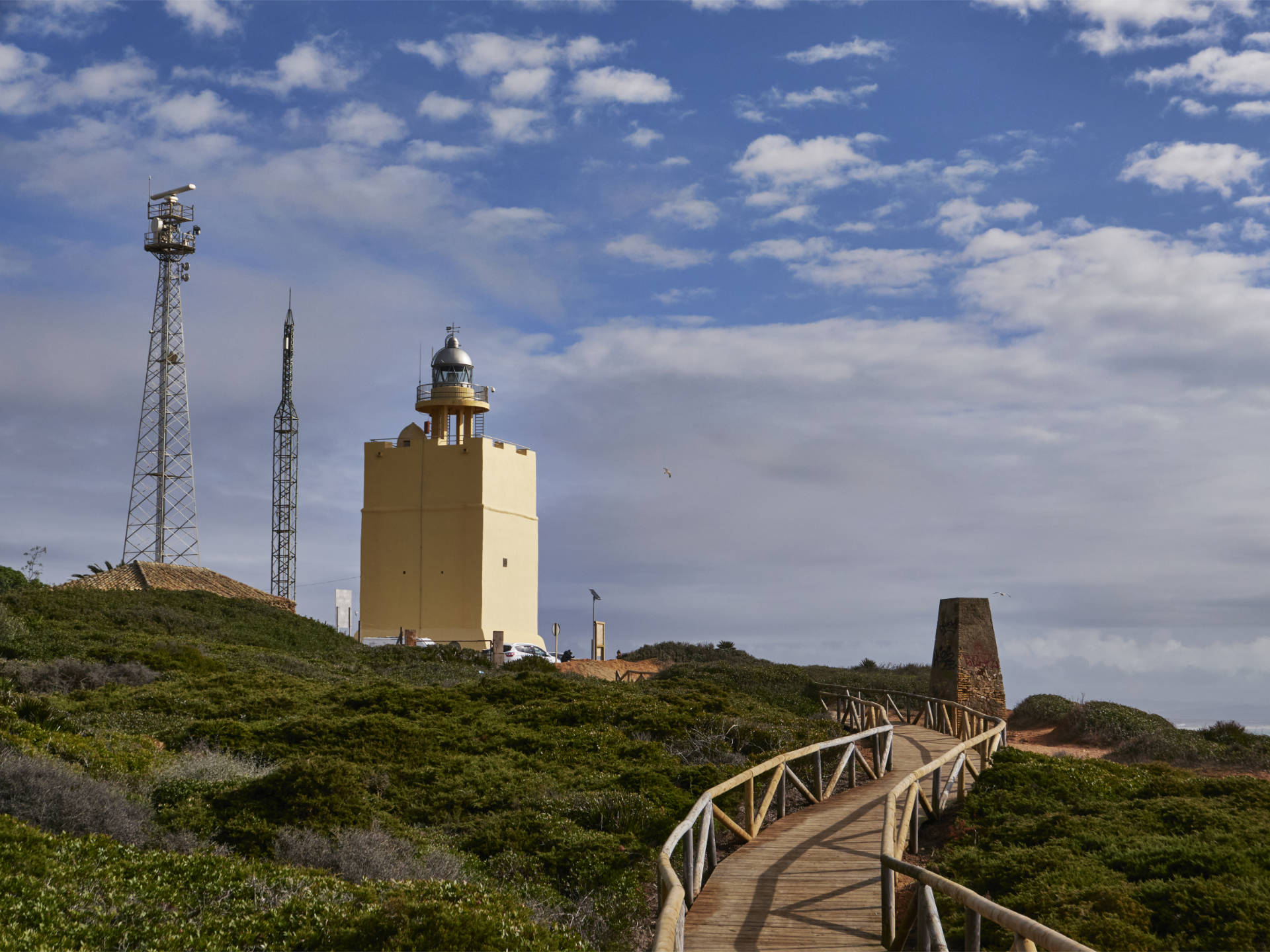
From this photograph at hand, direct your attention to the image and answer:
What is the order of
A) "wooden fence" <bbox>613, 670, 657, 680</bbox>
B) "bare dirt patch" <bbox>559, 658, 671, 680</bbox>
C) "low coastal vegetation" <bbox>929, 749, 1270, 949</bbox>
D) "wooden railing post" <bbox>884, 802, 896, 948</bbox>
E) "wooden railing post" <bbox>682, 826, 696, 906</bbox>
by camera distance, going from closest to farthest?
"low coastal vegetation" <bbox>929, 749, 1270, 949</bbox> → "wooden railing post" <bbox>884, 802, 896, 948</bbox> → "wooden railing post" <bbox>682, 826, 696, 906</bbox> → "wooden fence" <bbox>613, 670, 657, 680</bbox> → "bare dirt patch" <bbox>559, 658, 671, 680</bbox>

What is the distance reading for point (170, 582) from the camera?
1446 inches

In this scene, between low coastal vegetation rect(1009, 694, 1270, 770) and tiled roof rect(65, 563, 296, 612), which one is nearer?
low coastal vegetation rect(1009, 694, 1270, 770)

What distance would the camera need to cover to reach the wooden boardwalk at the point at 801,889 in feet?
26.2

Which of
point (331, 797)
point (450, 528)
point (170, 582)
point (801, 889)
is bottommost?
point (801, 889)

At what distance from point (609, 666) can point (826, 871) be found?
30513 millimetres

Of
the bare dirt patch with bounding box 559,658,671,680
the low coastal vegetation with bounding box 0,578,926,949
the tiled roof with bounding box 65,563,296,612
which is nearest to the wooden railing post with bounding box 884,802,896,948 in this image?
the low coastal vegetation with bounding box 0,578,926,949

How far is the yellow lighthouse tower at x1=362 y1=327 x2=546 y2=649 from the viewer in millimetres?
43094

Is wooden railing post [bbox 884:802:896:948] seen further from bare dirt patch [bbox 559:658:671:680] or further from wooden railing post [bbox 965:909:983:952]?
bare dirt patch [bbox 559:658:671:680]

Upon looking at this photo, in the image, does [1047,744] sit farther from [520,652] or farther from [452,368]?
[452,368]

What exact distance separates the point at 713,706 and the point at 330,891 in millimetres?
11823

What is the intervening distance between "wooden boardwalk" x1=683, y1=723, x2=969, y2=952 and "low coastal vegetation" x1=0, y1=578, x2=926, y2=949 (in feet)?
3.51

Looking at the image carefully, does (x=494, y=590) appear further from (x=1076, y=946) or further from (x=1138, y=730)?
(x=1076, y=946)

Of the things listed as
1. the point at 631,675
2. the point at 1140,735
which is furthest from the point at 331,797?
the point at 631,675

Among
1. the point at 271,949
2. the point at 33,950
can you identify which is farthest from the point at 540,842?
the point at 33,950
